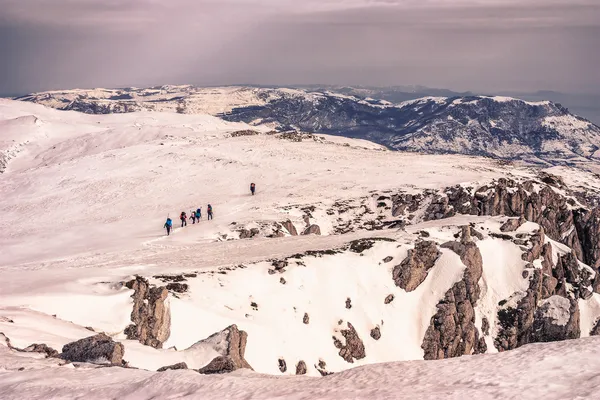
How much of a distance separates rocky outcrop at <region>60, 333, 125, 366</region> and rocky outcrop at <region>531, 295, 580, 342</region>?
150ft

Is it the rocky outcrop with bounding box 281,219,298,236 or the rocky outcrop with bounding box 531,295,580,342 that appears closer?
the rocky outcrop with bounding box 531,295,580,342

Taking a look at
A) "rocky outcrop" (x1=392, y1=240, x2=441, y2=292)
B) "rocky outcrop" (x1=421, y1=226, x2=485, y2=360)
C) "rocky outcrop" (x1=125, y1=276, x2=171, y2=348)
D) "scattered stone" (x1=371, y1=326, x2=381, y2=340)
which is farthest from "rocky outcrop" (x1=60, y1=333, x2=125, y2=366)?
"rocky outcrop" (x1=421, y1=226, x2=485, y2=360)

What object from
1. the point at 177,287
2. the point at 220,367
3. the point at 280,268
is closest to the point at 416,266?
the point at 280,268

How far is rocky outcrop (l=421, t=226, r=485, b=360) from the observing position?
49.9 metres

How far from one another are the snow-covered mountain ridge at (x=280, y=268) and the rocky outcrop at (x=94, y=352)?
81mm

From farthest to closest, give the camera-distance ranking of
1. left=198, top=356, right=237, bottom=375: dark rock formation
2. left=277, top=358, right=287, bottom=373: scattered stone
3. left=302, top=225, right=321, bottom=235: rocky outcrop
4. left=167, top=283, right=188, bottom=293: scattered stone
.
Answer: left=302, top=225, right=321, bottom=235: rocky outcrop → left=277, top=358, right=287, bottom=373: scattered stone → left=167, top=283, right=188, bottom=293: scattered stone → left=198, top=356, right=237, bottom=375: dark rock formation

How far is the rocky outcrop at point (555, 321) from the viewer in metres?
54.1

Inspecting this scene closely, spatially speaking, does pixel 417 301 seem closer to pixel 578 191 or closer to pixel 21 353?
pixel 21 353

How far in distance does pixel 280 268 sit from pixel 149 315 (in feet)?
47.7

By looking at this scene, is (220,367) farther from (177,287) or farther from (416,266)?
(416,266)

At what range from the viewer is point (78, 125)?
17988 cm

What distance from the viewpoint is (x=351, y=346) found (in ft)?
146

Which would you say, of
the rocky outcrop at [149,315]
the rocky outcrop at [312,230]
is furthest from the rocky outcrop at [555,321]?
the rocky outcrop at [149,315]

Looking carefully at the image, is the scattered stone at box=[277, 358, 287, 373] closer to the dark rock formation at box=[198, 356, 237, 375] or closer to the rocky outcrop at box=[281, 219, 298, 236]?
the dark rock formation at box=[198, 356, 237, 375]
